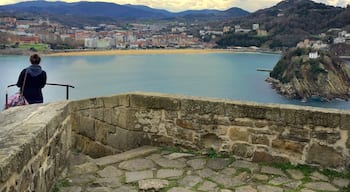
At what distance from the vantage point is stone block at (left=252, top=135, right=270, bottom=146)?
13.7 feet

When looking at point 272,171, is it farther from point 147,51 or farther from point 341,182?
point 147,51

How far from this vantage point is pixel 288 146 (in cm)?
410

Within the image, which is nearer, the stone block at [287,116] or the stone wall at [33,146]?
the stone wall at [33,146]

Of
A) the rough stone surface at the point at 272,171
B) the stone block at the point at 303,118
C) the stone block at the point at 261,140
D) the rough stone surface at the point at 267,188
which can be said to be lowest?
the rough stone surface at the point at 267,188

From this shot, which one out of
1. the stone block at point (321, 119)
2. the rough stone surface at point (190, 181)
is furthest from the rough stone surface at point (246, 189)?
the stone block at point (321, 119)

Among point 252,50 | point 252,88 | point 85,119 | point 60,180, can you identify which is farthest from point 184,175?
point 252,50

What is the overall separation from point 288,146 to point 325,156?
0.35 m

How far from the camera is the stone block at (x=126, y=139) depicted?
481cm

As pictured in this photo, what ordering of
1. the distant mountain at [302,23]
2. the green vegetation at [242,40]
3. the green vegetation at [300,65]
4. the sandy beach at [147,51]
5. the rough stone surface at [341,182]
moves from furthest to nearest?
the green vegetation at [242,40], the distant mountain at [302,23], the sandy beach at [147,51], the green vegetation at [300,65], the rough stone surface at [341,182]

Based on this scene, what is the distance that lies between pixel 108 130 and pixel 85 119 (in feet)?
1.17

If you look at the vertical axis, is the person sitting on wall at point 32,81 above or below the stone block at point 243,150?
above

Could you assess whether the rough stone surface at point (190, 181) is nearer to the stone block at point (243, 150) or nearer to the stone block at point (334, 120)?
the stone block at point (243, 150)

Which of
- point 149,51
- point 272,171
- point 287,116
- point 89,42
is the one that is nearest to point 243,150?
point 272,171

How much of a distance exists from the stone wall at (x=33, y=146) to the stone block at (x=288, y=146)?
2033 mm
